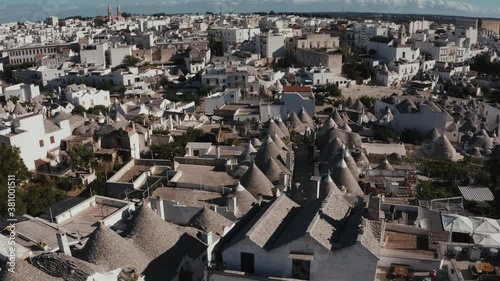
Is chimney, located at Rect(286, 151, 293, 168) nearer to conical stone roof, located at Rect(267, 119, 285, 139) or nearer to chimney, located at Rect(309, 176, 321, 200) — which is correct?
conical stone roof, located at Rect(267, 119, 285, 139)

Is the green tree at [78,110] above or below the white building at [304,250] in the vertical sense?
below

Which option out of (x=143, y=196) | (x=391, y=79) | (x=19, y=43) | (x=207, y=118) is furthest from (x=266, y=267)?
(x=19, y=43)

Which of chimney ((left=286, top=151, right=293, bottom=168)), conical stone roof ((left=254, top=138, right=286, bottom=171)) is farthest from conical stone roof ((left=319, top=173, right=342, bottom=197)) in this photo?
chimney ((left=286, top=151, right=293, bottom=168))

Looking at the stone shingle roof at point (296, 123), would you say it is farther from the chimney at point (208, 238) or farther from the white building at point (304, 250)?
the white building at point (304, 250)

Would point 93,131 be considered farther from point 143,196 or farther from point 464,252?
point 464,252

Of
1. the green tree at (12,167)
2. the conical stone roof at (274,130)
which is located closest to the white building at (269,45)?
the conical stone roof at (274,130)

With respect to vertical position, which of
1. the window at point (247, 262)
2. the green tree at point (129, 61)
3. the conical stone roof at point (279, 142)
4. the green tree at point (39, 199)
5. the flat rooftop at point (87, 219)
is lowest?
the green tree at point (39, 199)

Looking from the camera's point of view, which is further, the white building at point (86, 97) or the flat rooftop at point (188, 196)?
the white building at point (86, 97)
